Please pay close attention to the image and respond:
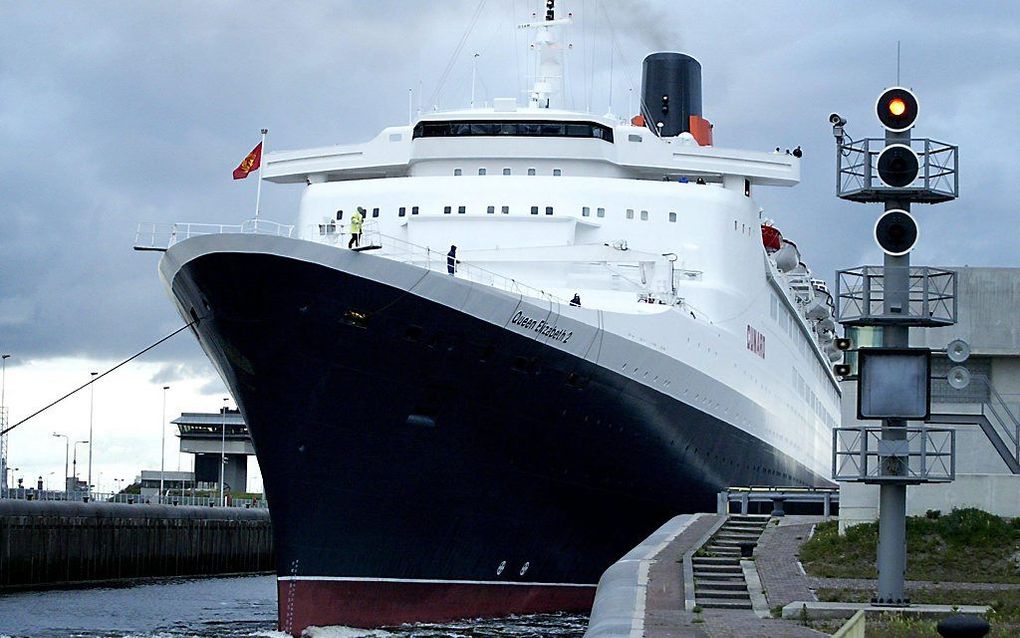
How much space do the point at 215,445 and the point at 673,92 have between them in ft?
204

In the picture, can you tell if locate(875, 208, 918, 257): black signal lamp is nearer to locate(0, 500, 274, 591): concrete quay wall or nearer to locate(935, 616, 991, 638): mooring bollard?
locate(935, 616, 991, 638): mooring bollard

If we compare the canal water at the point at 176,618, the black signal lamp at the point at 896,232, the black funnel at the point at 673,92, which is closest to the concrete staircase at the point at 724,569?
the canal water at the point at 176,618

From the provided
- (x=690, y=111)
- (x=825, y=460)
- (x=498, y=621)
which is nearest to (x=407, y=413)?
(x=498, y=621)

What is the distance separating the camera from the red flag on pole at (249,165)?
27.4 m

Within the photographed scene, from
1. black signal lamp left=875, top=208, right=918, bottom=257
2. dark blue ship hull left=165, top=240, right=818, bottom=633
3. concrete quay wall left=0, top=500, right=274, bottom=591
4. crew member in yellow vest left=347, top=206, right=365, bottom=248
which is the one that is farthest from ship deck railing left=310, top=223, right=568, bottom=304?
concrete quay wall left=0, top=500, right=274, bottom=591

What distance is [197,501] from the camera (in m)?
71.9

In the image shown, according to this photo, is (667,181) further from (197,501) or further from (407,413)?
(197,501)

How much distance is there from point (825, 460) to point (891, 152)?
1460 inches

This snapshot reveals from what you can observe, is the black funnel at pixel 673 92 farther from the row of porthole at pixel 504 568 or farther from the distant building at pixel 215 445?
the distant building at pixel 215 445

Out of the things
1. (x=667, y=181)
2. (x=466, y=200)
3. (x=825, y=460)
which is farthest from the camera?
(x=825, y=460)

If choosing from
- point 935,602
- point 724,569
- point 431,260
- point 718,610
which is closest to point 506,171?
point 431,260

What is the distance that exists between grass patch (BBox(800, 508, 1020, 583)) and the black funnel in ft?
81.3

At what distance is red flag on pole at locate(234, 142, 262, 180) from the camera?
1078 inches

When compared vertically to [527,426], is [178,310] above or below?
above
